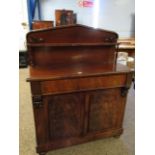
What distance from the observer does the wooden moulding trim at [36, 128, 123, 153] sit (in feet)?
4.64

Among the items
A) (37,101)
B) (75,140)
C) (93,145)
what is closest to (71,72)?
(37,101)

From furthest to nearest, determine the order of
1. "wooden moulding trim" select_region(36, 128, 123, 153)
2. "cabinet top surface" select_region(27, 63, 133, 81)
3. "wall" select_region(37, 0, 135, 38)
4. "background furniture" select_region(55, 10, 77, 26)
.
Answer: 1. "wall" select_region(37, 0, 135, 38)
2. "background furniture" select_region(55, 10, 77, 26)
3. "wooden moulding trim" select_region(36, 128, 123, 153)
4. "cabinet top surface" select_region(27, 63, 133, 81)

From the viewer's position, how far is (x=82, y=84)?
1.30m

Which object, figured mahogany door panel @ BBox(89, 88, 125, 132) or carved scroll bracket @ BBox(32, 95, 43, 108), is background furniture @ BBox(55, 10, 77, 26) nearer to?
figured mahogany door panel @ BBox(89, 88, 125, 132)

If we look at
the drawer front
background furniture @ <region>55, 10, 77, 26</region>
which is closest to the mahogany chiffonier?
the drawer front

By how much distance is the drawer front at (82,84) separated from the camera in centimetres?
122

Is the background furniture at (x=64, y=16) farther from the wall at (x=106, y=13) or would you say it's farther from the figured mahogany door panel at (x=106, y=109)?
the figured mahogany door panel at (x=106, y=109)

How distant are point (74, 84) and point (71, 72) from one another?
0.33ft

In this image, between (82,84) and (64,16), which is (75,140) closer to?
(82,84)

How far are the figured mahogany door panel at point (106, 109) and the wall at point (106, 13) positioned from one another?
301 centimetres

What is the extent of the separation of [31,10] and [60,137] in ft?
10.3

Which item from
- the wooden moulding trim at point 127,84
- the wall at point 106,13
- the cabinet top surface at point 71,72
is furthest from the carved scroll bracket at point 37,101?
the wall at point 106,13

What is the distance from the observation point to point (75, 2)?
12.6ft
